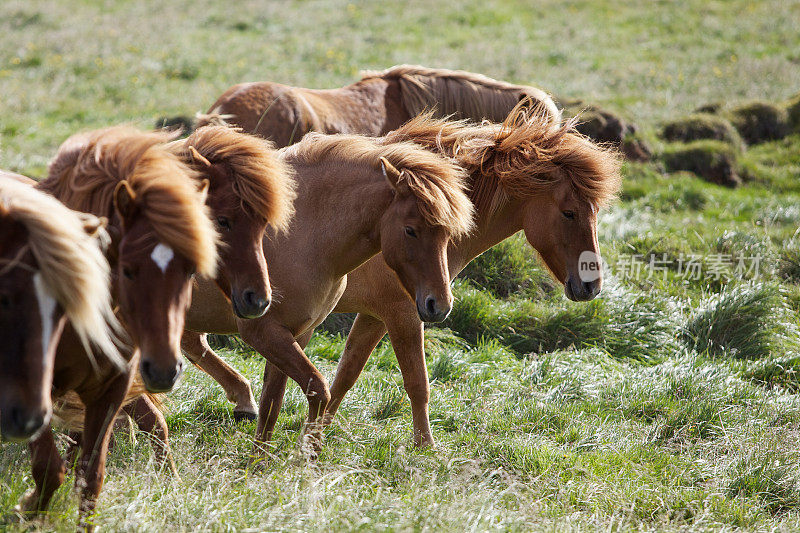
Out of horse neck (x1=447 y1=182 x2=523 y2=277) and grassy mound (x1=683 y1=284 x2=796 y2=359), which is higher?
horse neck (x1=447 y1=182 x2=523 y2=277)

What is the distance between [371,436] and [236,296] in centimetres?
148

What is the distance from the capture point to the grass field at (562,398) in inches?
151

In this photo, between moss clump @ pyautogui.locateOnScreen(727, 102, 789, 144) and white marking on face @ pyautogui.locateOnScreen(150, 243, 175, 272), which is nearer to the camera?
white marking on face @ pyautogui.locateOnScreen(150, 243, 175, 272)

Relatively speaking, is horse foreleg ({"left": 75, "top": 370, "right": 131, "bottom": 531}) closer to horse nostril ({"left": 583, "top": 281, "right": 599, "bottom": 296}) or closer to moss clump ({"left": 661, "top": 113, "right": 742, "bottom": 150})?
horse nostril ({"left": 583, "top": 281, "right": 599, "bottom": 296})

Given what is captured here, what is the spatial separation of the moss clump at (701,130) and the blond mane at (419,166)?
299 inches

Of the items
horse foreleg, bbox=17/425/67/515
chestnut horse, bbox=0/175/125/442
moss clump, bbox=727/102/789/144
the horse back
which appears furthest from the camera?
moss clump, bbox=727/102/789/144

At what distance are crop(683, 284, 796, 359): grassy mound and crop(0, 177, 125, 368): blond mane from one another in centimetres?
532

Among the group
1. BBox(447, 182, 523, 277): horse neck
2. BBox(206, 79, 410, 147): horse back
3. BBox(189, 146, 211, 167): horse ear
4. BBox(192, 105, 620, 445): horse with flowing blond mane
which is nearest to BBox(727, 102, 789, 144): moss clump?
BBox(206, 79, 410, 147): horse back

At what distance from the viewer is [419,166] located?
462cm

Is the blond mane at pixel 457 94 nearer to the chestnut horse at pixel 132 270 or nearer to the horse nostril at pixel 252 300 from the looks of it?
the horse nostril at pixel 252 300

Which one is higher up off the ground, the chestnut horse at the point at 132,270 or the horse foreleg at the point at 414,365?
the chestnut horse at the point at 132,270

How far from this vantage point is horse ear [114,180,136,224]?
3451mm

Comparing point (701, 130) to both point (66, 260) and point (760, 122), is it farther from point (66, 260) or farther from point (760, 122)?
point (66, 260)

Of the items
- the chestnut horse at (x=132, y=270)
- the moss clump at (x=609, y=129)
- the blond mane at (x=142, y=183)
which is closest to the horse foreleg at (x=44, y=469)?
the chestnut horse at (x=132, y=270)
